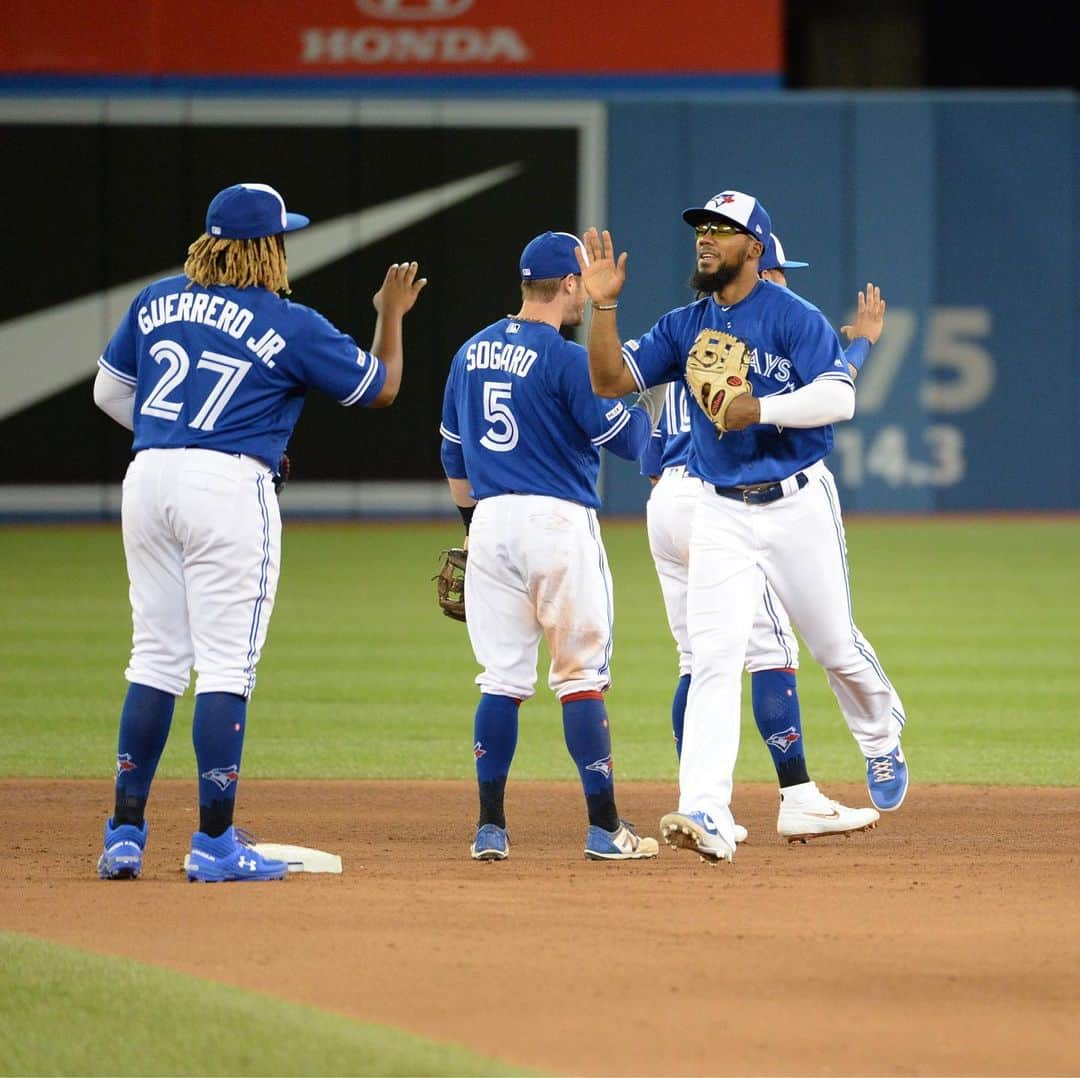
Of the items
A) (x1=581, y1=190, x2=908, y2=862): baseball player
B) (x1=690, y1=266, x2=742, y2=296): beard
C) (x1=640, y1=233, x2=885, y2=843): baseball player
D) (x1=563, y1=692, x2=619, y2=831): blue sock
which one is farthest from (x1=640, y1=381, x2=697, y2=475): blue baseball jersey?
(x1=563, y1=692, x2=619, y2=831): blue sock

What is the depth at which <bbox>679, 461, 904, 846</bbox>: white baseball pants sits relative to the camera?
20.2ft

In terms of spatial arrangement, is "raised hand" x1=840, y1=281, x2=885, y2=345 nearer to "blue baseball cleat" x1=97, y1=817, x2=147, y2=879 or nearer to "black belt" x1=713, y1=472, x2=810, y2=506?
"black belt" x1=713, y1=472, x2=810, y2=506

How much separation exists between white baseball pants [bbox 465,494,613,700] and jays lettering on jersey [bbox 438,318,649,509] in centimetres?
8

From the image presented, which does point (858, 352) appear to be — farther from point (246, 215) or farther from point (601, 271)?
point (246, 215)

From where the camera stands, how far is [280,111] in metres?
23.5

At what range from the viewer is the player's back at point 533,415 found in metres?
6.36

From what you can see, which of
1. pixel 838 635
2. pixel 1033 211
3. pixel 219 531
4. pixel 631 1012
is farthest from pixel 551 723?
pixel 1033 211

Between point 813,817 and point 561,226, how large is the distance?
1785 centimetres

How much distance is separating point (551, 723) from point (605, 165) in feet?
48.8

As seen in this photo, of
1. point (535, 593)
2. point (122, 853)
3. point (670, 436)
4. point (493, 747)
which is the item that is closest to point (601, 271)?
point (535, 593)

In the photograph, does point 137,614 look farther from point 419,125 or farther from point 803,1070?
point 419,125

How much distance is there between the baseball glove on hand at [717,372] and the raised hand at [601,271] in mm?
328

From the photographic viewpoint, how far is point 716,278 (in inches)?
247

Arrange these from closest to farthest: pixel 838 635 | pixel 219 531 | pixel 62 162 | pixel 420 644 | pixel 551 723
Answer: pixel 219 531, pixel 838 635, pixel 551 723, pixel 420 644, pixel 62 162
